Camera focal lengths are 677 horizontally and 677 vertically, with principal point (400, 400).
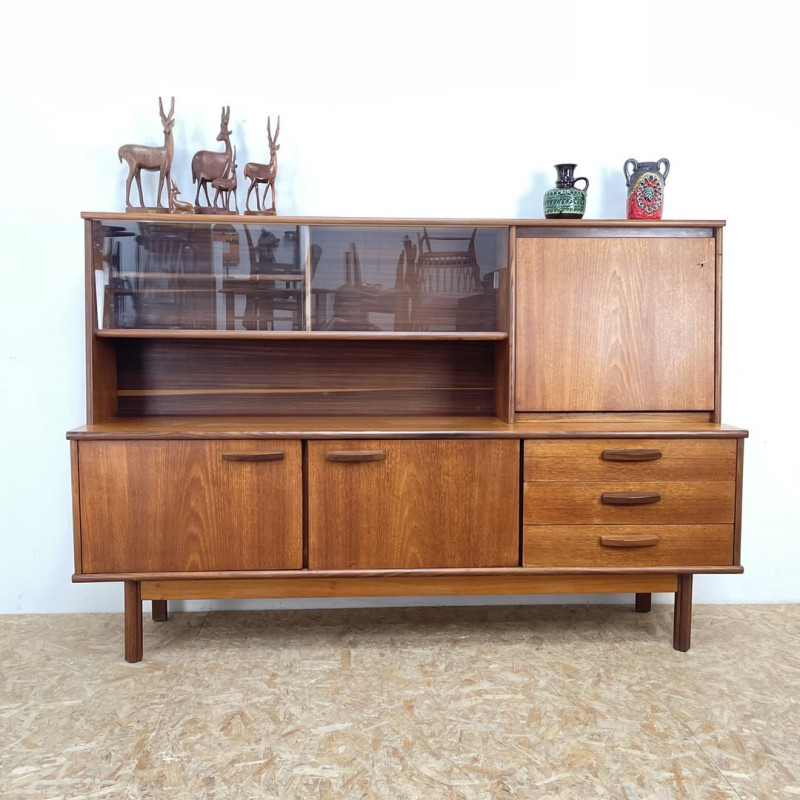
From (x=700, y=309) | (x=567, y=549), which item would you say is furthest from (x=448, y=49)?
(x=567, y=549)

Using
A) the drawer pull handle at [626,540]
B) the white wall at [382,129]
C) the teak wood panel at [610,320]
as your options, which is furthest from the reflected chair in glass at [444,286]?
the drawer pull handle at [626,540]

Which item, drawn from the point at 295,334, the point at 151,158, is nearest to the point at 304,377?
the point at 295,334

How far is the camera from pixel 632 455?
2.06 metres

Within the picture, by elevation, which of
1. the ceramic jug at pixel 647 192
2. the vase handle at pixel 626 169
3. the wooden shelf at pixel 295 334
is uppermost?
the vase handle at pixel 626 169

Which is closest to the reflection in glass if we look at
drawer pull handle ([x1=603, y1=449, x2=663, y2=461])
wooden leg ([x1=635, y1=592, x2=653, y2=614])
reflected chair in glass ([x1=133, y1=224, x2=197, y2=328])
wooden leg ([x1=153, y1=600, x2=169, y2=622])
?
reflected chair in glass ([x1=133, y1=224, x2=197, y2=328])

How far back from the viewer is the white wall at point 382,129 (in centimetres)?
238

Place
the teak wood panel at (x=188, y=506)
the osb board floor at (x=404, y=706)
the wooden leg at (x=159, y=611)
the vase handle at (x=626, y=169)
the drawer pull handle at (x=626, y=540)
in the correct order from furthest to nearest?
1. the wooden leg at (x=159, y=611)
2. the vase handle at (x=626, y=169)
3. the drawer pull handle at (x=626, y=540)
4. the teak wood panel at (x=188, y=506)
5. the osb board floor at (x=404, y=706)

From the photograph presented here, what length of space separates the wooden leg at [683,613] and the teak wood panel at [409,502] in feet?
2.01

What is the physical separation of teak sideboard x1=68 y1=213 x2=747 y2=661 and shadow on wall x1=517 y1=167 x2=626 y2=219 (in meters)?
0.34

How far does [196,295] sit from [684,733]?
189cm

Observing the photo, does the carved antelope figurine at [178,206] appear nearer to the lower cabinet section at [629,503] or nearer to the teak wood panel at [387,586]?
the teak wood panel at [387,586]

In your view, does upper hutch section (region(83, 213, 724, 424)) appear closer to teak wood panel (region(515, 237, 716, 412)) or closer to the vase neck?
teak wood panel (region(515, 237, 716, 412))

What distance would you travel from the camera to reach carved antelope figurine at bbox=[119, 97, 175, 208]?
2.23m

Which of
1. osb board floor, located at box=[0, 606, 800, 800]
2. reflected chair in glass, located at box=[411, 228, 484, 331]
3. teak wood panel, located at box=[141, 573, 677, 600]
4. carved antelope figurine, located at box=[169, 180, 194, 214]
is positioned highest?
carved antelope figurine, located at box=[169, 180, 194, 214]
